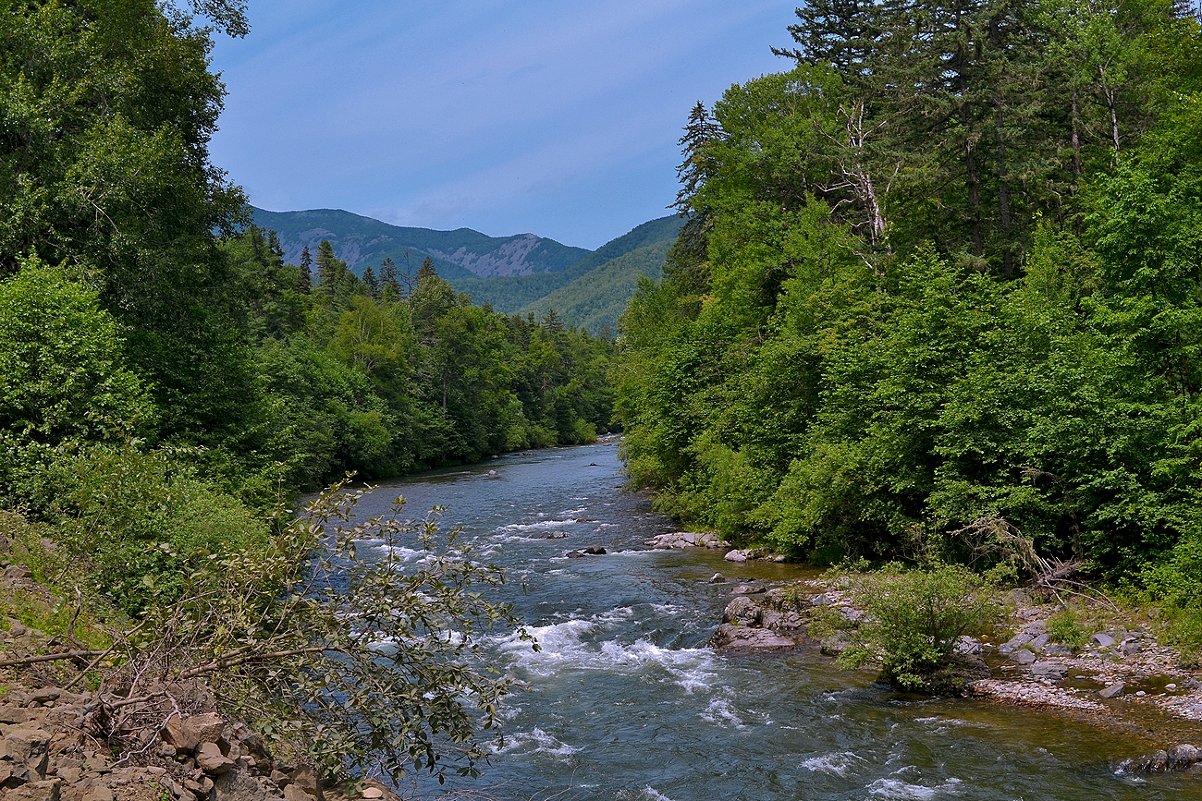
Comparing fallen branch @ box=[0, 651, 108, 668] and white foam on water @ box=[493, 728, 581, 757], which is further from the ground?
fallen branch @ box=[0, 651, 108, 668]

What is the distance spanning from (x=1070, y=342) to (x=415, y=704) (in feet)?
52.9

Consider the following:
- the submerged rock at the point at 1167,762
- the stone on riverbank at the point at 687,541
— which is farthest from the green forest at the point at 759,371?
the submerged rock at the point at 1167,762

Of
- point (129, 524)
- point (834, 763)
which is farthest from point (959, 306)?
point (129, 524)

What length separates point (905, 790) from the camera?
10453 millimetres

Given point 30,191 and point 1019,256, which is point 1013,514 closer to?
point 1019,256

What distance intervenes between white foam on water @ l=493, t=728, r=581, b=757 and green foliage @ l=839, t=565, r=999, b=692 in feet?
16.5

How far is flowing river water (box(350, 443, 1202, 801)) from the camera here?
10672mm

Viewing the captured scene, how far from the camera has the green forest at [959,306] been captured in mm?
16719

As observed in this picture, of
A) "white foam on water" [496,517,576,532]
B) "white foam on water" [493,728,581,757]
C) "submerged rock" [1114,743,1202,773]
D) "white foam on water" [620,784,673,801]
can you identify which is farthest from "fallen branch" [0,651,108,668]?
"white foam on water" [496,517,576,532]

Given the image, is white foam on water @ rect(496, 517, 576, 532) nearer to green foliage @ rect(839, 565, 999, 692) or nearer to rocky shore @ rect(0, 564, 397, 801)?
green foliage @ rect(839, 565, 999, 692)

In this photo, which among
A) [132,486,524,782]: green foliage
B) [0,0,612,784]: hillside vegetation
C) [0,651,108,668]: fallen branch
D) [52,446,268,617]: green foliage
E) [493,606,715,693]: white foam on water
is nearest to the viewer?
[0,651,108,668]: fallen branch

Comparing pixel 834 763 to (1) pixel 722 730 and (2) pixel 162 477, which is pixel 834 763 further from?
(2) pixel 162 477

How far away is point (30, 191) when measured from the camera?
19.3 metres

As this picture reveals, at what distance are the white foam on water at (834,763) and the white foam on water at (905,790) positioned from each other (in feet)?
1.86
